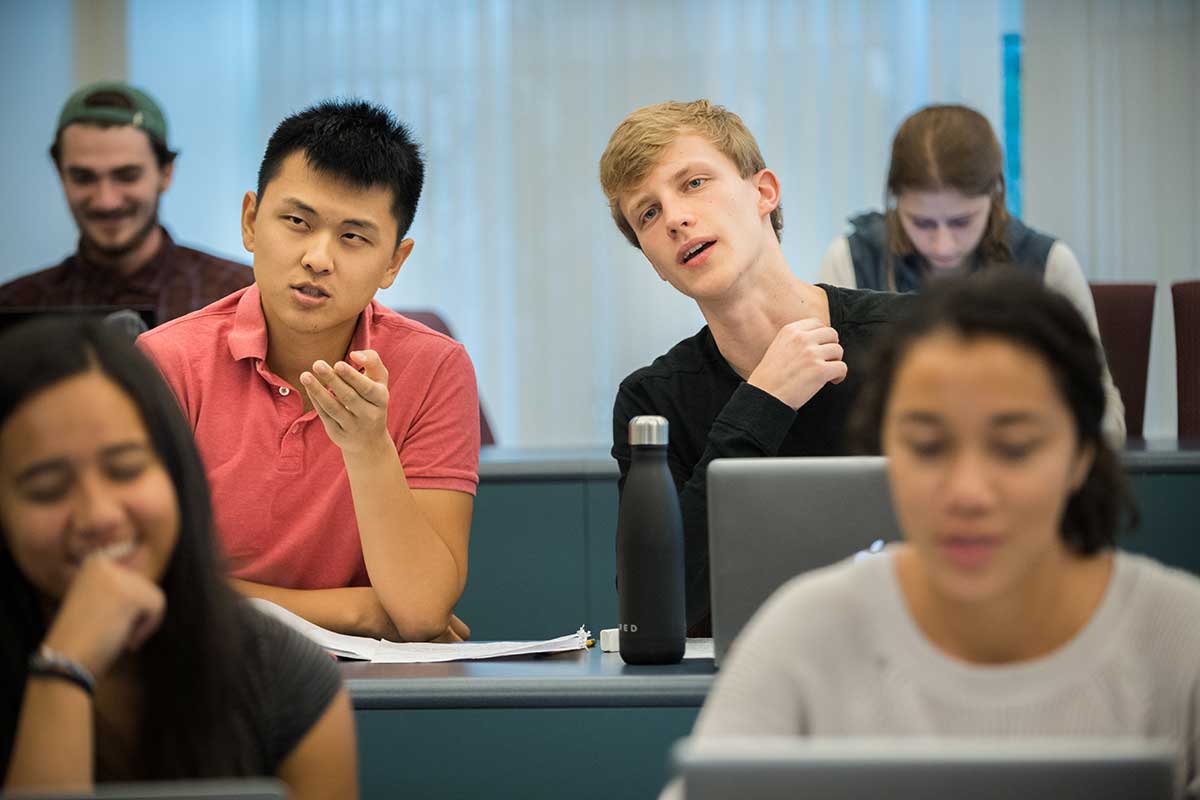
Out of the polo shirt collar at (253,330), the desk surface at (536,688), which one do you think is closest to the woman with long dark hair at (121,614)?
the desk surface at (536,688)

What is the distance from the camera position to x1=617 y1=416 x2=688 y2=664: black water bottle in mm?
1344

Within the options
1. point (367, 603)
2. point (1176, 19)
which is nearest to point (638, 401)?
point (367, 603)

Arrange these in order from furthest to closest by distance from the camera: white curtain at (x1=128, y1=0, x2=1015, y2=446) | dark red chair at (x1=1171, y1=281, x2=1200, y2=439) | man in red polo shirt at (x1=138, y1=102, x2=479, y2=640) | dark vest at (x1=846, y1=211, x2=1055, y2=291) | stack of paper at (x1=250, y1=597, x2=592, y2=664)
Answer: white curtain at (x1=128, y1=0, x2=1015, y2=446), dark red chair at (x1=1171, y1=281, x2=1200, y2=439), dark vest at (x1=846, y1=211, x2=1055, y2=291), man in red polo shirt at (x1=138, y1=102, x2=479, y2=640), stack of paper at (x1=250, y1=597, x2=592, y2=664)

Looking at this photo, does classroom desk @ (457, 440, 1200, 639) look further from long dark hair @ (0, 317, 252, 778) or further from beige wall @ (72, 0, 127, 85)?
beige wall @ (72, 0, 127, 85)

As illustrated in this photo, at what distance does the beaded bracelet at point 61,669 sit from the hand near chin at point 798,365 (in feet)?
3.16

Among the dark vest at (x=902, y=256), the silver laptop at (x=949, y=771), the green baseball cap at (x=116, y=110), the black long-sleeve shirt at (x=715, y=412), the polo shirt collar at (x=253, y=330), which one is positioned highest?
the green baseball cap at (x=116, y=110)

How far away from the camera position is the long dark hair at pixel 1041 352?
35.2 inches

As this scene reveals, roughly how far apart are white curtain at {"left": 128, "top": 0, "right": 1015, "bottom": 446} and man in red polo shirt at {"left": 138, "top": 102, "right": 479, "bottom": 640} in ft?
9.61

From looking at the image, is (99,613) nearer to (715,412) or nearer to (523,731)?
(523,731)

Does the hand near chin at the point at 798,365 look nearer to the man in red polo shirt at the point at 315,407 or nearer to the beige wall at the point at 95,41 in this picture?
the man in red polo shirt at the point at 315,407

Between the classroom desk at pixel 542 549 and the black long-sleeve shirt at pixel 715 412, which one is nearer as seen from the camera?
the black long-sleeve shirt at pixel 715 412

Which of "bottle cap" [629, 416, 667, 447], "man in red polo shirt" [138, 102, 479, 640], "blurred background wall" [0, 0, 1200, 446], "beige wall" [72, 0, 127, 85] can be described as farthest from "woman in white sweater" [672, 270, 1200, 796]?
"beige wall" [72, 0, 127, 85]

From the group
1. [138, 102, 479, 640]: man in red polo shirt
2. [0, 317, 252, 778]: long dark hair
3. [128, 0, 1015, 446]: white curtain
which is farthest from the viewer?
[128, 0, 1015, 446]: white curtain

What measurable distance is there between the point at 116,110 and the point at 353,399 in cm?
199
